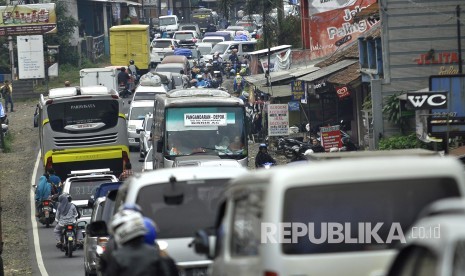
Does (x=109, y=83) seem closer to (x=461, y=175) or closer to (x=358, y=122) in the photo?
(x=358, y=122)

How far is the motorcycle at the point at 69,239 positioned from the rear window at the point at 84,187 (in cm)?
225

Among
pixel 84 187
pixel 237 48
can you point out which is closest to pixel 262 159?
pixel 84 187

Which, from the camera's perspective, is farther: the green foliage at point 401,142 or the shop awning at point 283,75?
the shop awning at point 283,75

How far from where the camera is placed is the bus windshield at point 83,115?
106 ft

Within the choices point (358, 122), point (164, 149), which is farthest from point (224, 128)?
point (358, 122)

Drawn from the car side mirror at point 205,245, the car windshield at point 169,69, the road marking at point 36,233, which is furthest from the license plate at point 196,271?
the car windshield at point 169,69

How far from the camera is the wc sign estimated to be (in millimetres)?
15927

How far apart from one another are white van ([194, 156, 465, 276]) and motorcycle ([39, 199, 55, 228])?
2146 centimetres

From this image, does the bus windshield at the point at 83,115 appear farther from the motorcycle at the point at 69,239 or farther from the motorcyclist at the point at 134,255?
the motorcyclist at the point at 134,255

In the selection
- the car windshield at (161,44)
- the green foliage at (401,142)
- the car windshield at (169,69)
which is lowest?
the green foliage at (401,142)

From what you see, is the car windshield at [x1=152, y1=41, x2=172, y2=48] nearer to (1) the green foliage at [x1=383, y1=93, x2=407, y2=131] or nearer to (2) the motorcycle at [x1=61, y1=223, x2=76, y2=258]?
(1) the green foliage at [x1=383, y1=93, x2=407, y2=131]

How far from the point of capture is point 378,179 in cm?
707

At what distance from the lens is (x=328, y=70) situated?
37.2 m

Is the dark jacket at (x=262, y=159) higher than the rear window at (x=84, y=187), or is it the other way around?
the dark jacket at (x=262, y=159)
